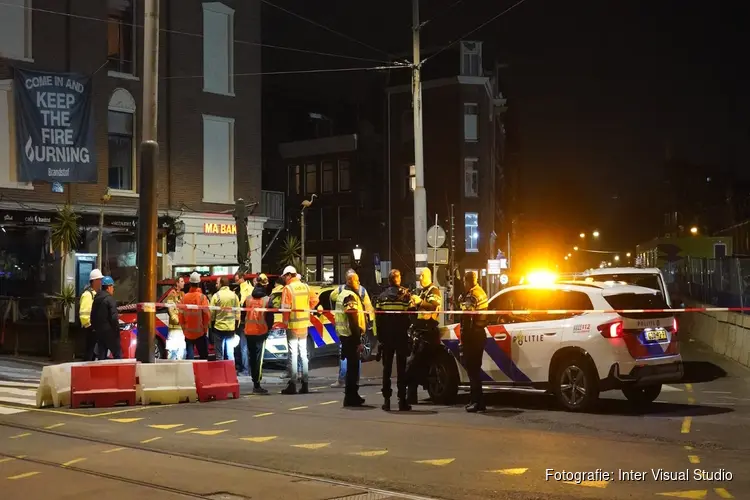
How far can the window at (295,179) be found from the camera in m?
57.2

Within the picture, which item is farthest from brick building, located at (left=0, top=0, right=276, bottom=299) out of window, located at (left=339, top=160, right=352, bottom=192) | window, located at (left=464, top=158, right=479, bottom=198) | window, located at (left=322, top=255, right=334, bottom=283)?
window, located at (left=322, top=255, right=334, bottom=283)

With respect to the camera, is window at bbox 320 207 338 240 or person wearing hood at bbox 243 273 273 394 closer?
person wearing hood at bbox 243 273 273 394

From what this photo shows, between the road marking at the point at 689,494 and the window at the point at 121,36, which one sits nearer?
the road marking at the point at 689,494

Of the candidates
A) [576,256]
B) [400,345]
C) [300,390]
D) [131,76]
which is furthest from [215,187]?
[576,256]

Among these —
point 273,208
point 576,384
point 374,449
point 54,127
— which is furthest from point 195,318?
point 273,208

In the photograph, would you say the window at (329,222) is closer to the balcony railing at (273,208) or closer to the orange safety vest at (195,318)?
the balcony railing at (273,208)

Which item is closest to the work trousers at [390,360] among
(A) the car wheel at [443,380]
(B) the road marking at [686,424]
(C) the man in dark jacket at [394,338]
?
(C) the man in dark jacket at [394,338]

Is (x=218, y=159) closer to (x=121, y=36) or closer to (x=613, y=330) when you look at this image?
(x=121, y=36)

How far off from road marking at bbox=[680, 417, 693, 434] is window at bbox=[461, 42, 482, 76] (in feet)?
145

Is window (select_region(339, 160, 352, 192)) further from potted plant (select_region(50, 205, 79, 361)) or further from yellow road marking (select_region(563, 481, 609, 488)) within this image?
yellow road marking (select_region(563, 481, 609, 488))

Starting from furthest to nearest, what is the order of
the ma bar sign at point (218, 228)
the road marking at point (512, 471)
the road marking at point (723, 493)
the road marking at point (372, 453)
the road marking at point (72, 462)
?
the ma bar sign at point (218, 228)
the road marking at point (372, 453)
the road marking at point (72, 462)
the road marking at point (512, 471)
the road marking at point (723, 493)

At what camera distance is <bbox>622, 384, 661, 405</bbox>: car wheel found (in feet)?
39.2

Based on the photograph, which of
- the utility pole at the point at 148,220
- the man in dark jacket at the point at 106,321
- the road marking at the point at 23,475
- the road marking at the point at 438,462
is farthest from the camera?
the man in dark jacket at the point at 106,321

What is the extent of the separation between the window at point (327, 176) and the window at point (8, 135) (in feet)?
105
